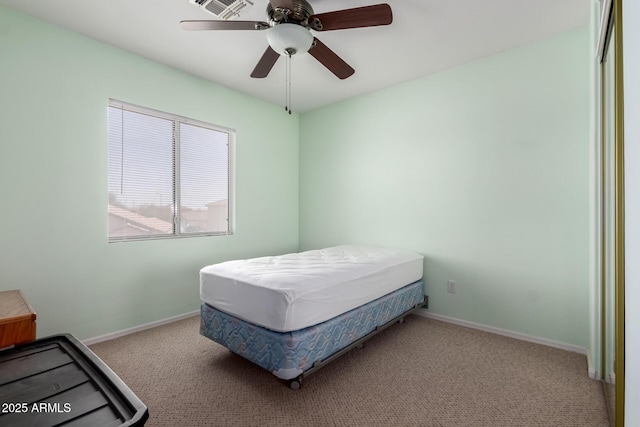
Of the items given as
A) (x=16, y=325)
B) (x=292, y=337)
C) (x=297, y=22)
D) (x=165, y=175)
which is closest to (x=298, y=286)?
(x=292, y=337)

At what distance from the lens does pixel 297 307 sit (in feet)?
6.01

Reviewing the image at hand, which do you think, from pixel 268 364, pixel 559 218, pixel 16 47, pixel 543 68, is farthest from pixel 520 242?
pixel 16 47

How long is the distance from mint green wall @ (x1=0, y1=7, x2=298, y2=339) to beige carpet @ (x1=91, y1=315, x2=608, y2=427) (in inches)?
18.5

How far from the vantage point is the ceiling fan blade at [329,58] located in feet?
6.91

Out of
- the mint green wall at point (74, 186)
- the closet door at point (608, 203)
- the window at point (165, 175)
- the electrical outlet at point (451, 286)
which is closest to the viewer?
the closet door at point (608, 203)

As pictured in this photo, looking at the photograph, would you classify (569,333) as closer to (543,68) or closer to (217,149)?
(543,68)

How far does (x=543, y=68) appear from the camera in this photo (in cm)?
255

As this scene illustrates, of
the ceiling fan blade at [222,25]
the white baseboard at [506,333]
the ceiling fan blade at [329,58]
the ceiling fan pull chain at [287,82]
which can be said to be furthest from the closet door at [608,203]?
the ceiling fan pull chain at [287,82]

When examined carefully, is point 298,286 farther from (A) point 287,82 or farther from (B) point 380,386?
(A) point 287,82

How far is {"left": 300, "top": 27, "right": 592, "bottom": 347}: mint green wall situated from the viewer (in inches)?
96.0

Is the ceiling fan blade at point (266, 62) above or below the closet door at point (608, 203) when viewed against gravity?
above

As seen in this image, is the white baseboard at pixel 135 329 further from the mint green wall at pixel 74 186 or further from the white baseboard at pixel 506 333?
the white baseboard at pixel 506 333

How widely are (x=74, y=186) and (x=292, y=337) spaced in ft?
7.28

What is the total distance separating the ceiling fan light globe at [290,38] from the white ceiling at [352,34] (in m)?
0.45
